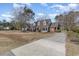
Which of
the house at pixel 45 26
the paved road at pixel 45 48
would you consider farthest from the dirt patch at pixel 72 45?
the house at pixel 45 26

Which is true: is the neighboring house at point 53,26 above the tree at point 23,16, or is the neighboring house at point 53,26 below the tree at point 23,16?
below

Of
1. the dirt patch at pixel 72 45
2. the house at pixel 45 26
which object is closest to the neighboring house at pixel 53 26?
the house at pixel 45 26

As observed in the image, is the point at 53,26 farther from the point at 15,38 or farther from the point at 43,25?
the point at 15,38

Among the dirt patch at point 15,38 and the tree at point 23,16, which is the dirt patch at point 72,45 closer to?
the dirt patch at point 15,38

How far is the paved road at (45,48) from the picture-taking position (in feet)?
5.67

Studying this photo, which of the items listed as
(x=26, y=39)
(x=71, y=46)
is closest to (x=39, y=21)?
(x=26, y=39)

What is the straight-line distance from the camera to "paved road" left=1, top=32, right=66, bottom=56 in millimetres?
1728

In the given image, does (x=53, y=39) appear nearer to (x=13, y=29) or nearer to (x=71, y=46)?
(x=71, y=46)

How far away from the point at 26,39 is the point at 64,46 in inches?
11.9

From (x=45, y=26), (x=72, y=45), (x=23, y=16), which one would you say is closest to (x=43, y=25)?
(x=45, y=26)

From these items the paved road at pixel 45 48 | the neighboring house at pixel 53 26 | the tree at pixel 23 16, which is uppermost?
the tree at pixel 23 16

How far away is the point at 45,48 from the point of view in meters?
1.73

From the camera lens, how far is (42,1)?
173 centimetres

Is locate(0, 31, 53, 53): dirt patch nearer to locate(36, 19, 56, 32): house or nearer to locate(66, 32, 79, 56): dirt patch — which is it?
locate(36, 19, 56, 32): house
